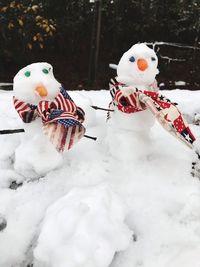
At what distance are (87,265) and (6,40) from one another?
3.20m

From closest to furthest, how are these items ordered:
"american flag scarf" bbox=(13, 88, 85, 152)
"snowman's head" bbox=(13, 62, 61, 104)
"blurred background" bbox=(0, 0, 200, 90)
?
"american flag scarf" bbox=(13, 88, 85, 152)
"snowman's head" bbox=(13, 62, 61, 104)
"blurred background" bbox=(0, 0, 200, 90)

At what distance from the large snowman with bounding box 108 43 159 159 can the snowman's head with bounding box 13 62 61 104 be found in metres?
0.33

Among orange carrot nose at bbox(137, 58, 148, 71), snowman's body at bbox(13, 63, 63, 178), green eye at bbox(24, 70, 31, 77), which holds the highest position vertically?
orange carrot nose at bbox(137, 58, 148, 71)

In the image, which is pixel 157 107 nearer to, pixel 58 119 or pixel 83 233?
pixel 58 119

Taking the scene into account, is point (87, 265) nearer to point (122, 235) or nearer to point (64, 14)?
point (122, 235)

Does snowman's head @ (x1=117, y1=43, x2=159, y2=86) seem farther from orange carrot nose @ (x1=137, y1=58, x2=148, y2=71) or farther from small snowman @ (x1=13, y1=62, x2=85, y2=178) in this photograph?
small snowman @ (x1=13, y1=62, x2=85, y2=178)

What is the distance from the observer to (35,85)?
1.84 m

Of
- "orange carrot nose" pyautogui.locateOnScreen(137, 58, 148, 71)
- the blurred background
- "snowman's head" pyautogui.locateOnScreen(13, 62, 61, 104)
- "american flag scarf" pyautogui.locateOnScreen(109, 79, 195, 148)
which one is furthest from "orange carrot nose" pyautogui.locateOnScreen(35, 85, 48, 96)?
the blurred background

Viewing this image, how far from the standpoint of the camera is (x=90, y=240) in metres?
1.48

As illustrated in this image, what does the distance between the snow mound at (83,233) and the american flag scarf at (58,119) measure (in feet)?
0.90

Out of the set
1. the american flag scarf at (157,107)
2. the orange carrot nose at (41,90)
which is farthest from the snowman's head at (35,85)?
the american flag scarf at (157,107)

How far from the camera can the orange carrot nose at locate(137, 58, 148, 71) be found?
190cm

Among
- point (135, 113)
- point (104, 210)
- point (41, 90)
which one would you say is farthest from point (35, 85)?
point (104, 210)

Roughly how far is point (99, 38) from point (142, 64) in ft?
7.24
